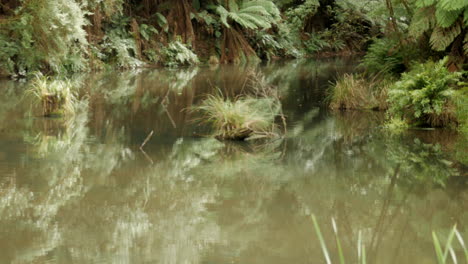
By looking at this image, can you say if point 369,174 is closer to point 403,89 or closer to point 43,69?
point 403,89

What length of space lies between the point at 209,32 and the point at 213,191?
1909 centimetres

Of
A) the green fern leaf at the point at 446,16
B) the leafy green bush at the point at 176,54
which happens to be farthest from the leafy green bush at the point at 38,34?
the green fern leaf at the point at 446,16

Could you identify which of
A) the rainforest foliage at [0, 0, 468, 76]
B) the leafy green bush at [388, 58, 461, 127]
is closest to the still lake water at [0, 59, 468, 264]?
the leafy green bush at [388, 58, 461, 127]

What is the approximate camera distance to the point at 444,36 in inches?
407

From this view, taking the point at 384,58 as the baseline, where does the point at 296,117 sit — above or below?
below

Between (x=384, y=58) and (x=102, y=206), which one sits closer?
(x=102, y=206)

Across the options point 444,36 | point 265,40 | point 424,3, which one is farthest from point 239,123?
point 265,40

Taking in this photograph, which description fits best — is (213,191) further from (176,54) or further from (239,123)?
(176,54)

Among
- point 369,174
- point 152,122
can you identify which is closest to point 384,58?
point 152,122

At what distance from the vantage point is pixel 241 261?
12.8 feet

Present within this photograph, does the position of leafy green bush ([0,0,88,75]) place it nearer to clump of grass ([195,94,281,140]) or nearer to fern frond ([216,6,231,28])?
clump of grass ([195,94,281,140])

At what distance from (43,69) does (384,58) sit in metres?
8.57

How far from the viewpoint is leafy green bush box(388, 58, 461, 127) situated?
900 cm

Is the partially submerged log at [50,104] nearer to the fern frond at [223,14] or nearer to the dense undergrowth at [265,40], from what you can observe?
the dense undergrowth at [265,40]
